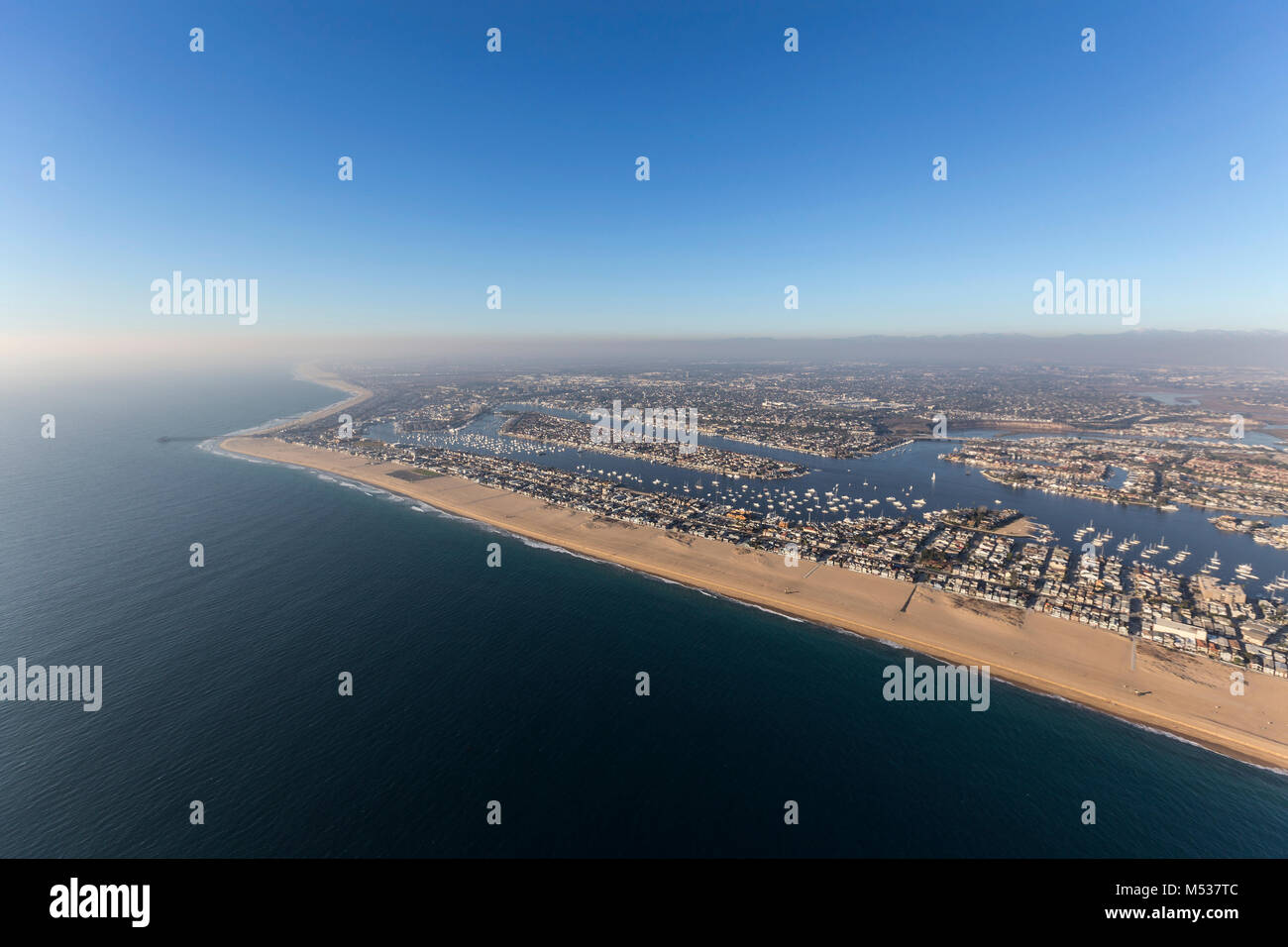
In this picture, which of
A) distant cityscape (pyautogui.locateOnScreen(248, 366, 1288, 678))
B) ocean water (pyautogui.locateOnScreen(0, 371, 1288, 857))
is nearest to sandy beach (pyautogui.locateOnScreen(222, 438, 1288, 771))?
ocean water (pyautogui.locateOnScreen(0, 371, 1288, 857))

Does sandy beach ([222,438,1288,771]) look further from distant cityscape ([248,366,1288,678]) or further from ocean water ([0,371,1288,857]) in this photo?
distant cityscape ([248,366,1288,678])

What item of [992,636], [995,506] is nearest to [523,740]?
[992,636]

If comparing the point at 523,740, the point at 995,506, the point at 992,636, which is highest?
the point at 995,506

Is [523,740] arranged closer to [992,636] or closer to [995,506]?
[992,636]

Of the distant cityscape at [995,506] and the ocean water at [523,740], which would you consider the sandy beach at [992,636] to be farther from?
the distant cityscape at [995,506]

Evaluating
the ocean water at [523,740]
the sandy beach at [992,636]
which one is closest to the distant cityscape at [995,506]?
the sandy beach at [992,636]

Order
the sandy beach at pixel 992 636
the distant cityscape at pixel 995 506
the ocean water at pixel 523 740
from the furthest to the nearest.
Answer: the distant cityscape at pixel 995 506 → the sandy beach at pixel 992 636 → the ocean water at pixel 523 740

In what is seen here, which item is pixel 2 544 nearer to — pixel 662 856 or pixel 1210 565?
pixel 662 856
